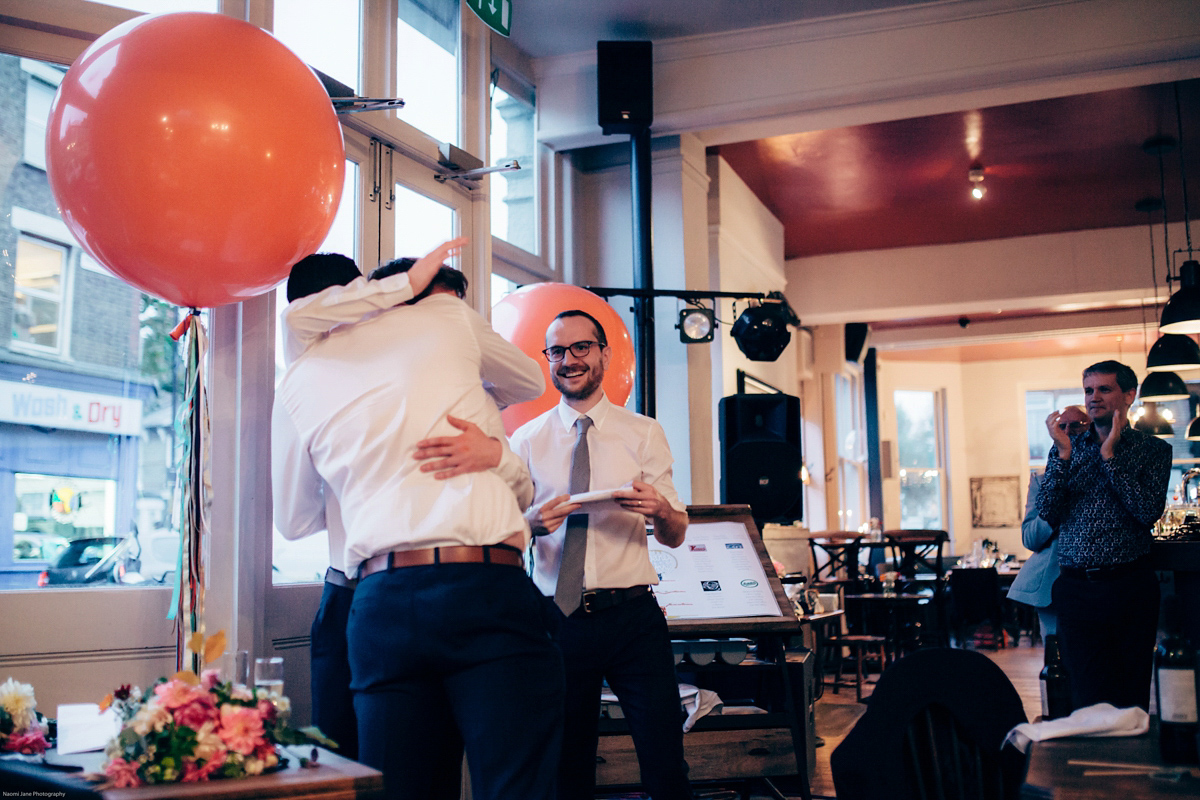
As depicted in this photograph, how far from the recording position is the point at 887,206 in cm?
861

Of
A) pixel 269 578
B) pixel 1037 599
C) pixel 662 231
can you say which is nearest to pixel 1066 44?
pixel 662 231

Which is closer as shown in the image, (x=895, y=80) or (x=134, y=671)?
(x=134, y=671)

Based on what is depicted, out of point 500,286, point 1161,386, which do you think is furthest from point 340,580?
point 1161,386

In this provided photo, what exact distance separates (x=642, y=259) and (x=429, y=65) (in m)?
1.63

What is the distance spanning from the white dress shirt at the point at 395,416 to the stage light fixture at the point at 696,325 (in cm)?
361

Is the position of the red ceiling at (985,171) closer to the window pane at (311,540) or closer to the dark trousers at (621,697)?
the window pane at (311,540)

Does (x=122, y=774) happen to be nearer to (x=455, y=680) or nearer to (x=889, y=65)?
(x=455, y=680)

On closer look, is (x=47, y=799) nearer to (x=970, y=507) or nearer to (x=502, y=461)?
(x=502, y=461)

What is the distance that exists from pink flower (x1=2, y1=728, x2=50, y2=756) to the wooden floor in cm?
258

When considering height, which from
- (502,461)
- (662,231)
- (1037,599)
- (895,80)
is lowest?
(1037,599)

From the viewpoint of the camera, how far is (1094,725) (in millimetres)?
1651

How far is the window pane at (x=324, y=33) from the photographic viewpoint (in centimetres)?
342

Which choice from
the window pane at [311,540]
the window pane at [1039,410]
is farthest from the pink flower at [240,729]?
the window pane at [1039,410]

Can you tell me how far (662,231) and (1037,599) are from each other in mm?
2813
